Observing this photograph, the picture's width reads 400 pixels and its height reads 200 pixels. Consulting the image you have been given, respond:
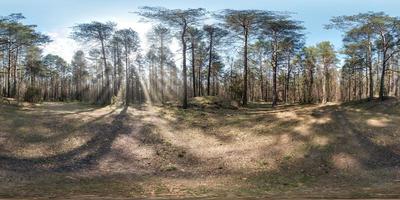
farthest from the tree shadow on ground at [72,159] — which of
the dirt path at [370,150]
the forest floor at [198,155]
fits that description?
the dirt path at [370,150]

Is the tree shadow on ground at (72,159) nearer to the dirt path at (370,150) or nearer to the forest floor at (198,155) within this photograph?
the forest floor at (198,155)

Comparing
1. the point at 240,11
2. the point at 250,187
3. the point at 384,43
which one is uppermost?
the point at 240,11

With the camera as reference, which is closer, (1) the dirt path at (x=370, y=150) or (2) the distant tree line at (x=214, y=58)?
(1) the dirt path at (x=370, y=150)

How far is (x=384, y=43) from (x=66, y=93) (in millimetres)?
80388

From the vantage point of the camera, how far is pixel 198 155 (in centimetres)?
2364

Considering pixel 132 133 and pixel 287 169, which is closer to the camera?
pixel 287 169

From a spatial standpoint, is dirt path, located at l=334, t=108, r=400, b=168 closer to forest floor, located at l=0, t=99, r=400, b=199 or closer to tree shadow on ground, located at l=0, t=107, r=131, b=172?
forest floor, located at l=0, t=99, r=400, b=199

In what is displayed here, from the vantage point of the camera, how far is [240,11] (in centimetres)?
4466

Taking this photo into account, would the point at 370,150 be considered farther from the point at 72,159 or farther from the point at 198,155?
the point at 72,159

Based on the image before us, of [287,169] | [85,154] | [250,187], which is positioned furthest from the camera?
[85,154]

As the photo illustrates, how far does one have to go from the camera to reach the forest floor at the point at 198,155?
1566 centimetres

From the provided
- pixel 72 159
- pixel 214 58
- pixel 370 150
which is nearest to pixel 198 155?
pixel 72 159

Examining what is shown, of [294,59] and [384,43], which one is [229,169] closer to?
[384,43]

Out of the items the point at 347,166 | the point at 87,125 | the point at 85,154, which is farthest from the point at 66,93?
the point at 347,166
